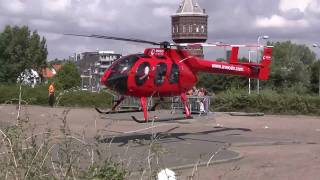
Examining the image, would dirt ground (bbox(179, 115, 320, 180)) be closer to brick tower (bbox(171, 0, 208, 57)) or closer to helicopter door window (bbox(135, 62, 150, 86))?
helicopter door window (bbox(135, 62, 150, 86))

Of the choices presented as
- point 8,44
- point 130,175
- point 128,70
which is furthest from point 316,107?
point 8,44

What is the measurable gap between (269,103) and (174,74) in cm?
1988

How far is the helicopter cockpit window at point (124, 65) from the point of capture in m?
20.2

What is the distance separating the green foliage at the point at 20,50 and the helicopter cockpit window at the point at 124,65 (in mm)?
71589

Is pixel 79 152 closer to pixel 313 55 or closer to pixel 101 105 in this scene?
pixel 101 105

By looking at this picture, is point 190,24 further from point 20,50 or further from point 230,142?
point 230,142

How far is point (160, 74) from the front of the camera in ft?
68.0

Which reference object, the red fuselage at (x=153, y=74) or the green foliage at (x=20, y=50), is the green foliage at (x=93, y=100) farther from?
the green foliage at (x=20, y=50)

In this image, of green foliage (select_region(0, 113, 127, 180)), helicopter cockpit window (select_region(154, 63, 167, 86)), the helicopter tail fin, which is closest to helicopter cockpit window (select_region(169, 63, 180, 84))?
helicopter cockpit window (select_region(154, 63, 167, 86))

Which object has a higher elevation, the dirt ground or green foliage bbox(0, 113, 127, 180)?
green foliage bbox(0, 113, 127, 180)

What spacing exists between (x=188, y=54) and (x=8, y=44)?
7609 cm

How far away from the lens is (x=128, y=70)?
20219mm

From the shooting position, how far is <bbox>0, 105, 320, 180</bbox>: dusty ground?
8.22m

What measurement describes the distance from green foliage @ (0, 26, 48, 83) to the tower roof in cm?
5364
